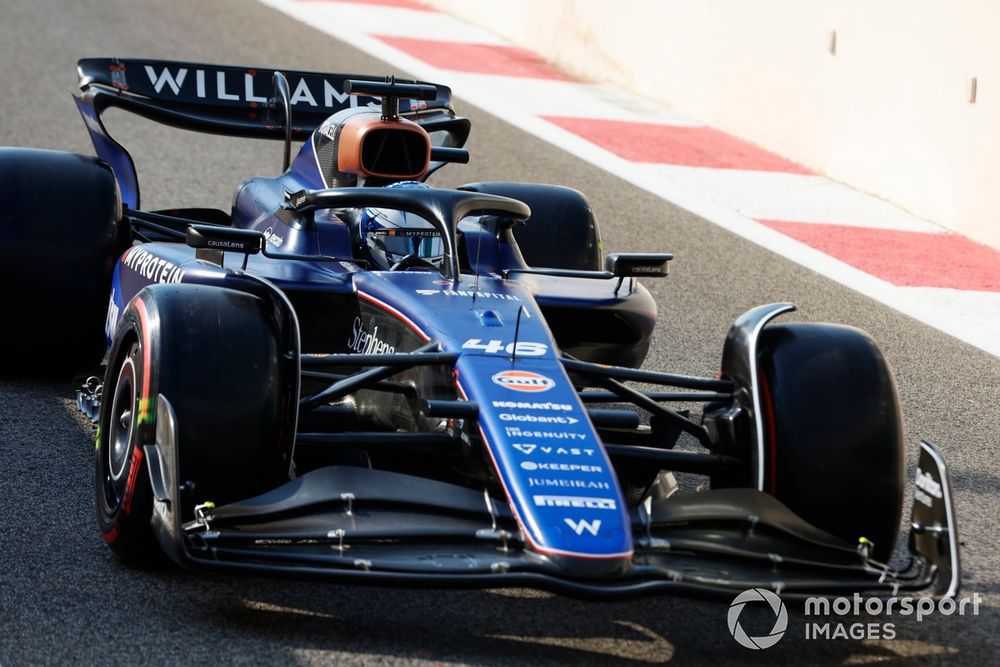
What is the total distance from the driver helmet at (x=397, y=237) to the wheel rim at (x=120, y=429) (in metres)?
1.23

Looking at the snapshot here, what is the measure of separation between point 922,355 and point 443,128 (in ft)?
7.87

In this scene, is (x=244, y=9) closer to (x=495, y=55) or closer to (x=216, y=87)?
(x=495, y=55)

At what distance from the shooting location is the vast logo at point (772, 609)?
383 cm

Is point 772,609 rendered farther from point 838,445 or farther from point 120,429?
point 120,429

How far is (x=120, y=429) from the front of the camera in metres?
4.47

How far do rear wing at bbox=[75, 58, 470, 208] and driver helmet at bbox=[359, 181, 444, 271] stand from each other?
1.31m

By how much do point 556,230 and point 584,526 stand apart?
290 centimetres

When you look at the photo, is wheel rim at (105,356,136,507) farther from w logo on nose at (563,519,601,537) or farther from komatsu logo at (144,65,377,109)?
komatsu logo at (144,65,377,109)

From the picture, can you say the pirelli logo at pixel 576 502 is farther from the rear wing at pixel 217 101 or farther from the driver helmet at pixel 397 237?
the rear wing at pixel 217 101

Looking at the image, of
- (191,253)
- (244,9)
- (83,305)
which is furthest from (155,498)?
(244,9)

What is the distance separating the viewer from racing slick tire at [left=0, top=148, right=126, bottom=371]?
588 centimetres

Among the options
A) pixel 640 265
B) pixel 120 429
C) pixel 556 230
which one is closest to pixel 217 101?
pixel 556 230

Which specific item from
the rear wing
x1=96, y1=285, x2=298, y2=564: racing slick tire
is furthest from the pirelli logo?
the rear wing

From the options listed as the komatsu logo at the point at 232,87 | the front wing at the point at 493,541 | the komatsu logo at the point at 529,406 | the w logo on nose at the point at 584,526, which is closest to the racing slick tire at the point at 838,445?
the front wing at the point at 493,541
